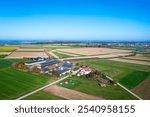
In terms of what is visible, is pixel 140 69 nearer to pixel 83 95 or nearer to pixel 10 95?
pixel 83 95

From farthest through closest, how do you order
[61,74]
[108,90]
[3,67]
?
[3,67] < [61,74] < [108,90]

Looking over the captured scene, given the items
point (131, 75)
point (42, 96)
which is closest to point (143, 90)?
point (131, 75)

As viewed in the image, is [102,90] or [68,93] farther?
[102,90]

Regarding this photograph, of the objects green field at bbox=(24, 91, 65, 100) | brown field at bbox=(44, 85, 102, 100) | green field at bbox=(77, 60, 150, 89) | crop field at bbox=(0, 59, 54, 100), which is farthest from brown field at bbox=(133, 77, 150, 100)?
crop field at bbox=(0, 59, 54, 100)

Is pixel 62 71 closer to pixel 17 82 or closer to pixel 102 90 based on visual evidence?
pixel 17 82

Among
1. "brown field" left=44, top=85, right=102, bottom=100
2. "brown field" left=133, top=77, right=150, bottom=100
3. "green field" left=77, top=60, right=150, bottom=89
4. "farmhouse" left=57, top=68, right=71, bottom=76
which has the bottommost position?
"brown field" left=133, top=77, right=150, bottom=100

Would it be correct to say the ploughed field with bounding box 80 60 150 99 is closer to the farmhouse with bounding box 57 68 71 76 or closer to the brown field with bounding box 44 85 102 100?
the brown field with bounding box 44 85 102 100

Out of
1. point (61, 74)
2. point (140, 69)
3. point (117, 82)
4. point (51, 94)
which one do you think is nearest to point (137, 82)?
point (117, 82)
